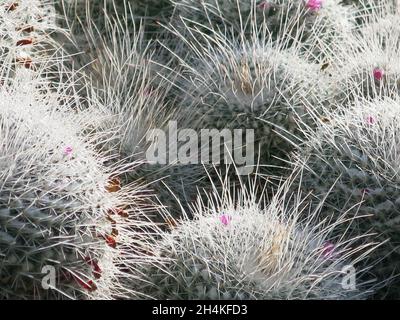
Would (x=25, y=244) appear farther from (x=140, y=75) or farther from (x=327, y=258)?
(x=140, y=75)

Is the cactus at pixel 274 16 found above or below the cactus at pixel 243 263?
above

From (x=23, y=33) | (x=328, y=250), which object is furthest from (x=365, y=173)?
(x=23, y=33)

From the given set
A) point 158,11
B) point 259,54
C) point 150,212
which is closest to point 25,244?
point 150,212

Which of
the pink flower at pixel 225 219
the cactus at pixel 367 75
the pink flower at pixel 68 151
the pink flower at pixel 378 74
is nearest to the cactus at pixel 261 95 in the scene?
the cactus at pixel 367 75

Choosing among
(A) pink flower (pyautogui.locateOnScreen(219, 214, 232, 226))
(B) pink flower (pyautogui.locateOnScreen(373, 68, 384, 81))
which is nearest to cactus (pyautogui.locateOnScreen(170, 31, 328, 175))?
(B) pink flower (pyautogui.locateOnScreen(373, 68, 384, 81))

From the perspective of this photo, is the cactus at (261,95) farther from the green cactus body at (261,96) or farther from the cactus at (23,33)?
the cactus at (23,33)

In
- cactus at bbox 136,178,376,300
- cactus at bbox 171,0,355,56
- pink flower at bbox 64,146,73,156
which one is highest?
cactus at bbox 171,0,355,56

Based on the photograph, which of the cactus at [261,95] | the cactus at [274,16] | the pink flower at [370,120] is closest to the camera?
the pink flower at [370,120]

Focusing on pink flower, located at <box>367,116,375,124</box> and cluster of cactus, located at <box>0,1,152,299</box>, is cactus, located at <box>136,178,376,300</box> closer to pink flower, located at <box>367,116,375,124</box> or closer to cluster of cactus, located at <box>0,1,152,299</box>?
cluster of cactus, located at <box>0,1,152,299</box>
